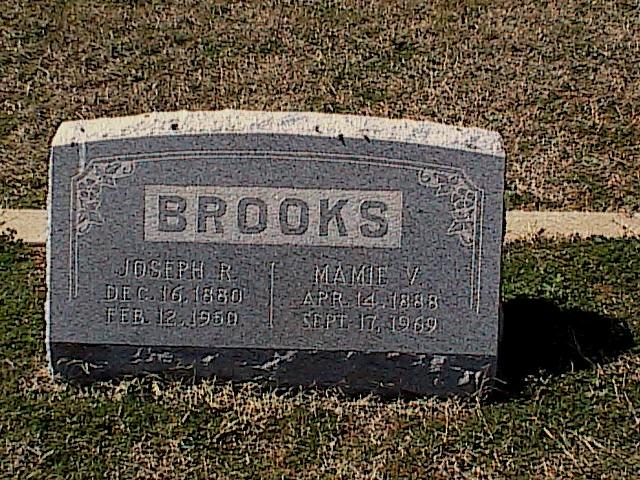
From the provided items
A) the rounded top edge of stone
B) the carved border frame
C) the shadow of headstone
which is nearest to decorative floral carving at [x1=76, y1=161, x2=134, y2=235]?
the carved border frame

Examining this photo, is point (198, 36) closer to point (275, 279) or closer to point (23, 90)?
point (23, 90)

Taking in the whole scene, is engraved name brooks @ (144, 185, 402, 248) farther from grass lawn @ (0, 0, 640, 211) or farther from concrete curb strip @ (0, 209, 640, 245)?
grass lawn @ (0, 0, 640, 211)

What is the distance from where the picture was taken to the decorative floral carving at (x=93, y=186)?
16.1ft

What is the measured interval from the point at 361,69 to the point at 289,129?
536 cm

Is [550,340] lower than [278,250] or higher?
lower

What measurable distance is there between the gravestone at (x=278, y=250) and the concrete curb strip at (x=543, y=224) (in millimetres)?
2013

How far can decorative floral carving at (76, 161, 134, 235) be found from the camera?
16.1 ft

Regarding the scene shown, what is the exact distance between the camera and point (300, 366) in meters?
5.06

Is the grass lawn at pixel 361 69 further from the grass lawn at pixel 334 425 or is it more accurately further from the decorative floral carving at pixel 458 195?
the decorative floral carving at pixel 458 195

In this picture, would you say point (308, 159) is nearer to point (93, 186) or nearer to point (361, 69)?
point (93, 186)

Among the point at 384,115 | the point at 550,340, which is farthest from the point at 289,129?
the point at 384,115

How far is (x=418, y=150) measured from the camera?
192 inches

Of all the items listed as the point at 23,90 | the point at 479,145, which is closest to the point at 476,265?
the point at 479,145

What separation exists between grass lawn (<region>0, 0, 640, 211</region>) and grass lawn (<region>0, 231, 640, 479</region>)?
2762mm
